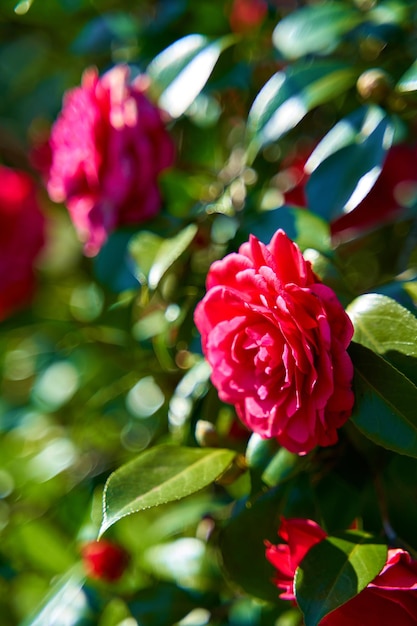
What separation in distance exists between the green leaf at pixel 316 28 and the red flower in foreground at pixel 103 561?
23.5 inches

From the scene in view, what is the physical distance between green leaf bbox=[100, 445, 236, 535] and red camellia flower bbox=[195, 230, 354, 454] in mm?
75

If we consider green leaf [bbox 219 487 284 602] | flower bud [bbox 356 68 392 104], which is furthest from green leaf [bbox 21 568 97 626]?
flower bud [bbox 356 68 392 104]

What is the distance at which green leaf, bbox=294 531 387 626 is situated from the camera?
1.90ft

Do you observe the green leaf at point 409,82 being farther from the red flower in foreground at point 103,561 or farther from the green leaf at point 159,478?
the red flower in foreground at point 103,561

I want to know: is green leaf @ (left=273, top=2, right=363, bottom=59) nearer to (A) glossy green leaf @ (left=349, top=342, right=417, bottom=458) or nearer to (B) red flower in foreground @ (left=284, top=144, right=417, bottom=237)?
(B) red flower in foreground @ (left=284, top=144, right=417, bottom=237)

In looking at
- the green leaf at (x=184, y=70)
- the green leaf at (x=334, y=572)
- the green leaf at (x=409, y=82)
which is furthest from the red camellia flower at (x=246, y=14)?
the green leaf at (x=334, y=572)

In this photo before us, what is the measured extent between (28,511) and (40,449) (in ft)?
0.32

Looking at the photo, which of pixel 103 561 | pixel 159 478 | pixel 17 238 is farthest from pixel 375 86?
pixel 17 238

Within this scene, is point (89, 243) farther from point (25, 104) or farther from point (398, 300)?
point (25, 104)

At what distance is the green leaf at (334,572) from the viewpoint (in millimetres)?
579

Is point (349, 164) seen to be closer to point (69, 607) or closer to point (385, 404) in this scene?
point (385, 404)

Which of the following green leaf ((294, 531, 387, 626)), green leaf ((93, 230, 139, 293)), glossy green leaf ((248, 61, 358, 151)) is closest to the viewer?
green leaf ((294, 531, 387, 626))

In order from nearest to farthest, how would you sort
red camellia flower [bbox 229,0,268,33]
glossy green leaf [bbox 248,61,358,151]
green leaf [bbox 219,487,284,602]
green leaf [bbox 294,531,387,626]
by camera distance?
green leaf [bbox 294,531,387,626], green leaf [bbox 219,487,284,602], glossy green leaf [bbox 248,61,358,151], red camellia flower [bbox 229,0,268,33]

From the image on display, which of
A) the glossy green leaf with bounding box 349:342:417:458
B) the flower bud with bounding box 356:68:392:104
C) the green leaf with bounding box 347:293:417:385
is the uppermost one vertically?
the flower bud with bounding box 356:68:392:104
